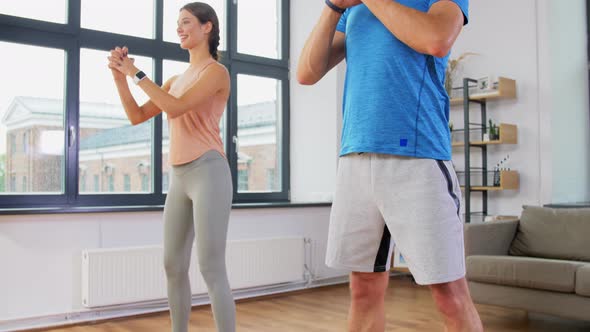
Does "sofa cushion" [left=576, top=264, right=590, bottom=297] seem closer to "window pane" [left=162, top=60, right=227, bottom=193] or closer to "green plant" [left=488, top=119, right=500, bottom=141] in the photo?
"green plant" [left=488, top=119, right=500, bottom=141]

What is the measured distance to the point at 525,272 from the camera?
3086 mm

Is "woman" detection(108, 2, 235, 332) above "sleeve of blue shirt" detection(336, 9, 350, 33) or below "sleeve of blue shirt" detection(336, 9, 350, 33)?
below

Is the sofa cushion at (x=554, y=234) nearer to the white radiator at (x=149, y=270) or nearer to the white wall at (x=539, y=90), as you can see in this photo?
the white wall at (x=539, y=90)

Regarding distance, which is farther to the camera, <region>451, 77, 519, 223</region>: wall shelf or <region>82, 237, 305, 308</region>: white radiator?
<region>451, 77, 519, 223</region>: wall shelf

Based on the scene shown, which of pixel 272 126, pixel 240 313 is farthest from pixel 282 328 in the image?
pixel 272 126

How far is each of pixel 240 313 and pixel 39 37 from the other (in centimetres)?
211

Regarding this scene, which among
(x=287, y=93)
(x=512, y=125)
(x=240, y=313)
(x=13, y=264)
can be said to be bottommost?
(x=240, y=313)

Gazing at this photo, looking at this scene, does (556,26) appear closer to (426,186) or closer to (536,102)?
(536,102)

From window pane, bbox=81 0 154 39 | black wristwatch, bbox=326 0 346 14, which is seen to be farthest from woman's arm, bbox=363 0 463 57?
window pane, bbox=81 0 154 39

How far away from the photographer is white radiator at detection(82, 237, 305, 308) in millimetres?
3412

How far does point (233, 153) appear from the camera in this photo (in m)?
4.57

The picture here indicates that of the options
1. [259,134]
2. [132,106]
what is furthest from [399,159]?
[259,134]

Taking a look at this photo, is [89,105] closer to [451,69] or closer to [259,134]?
[259,134]

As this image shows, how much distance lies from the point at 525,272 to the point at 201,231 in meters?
1.89
